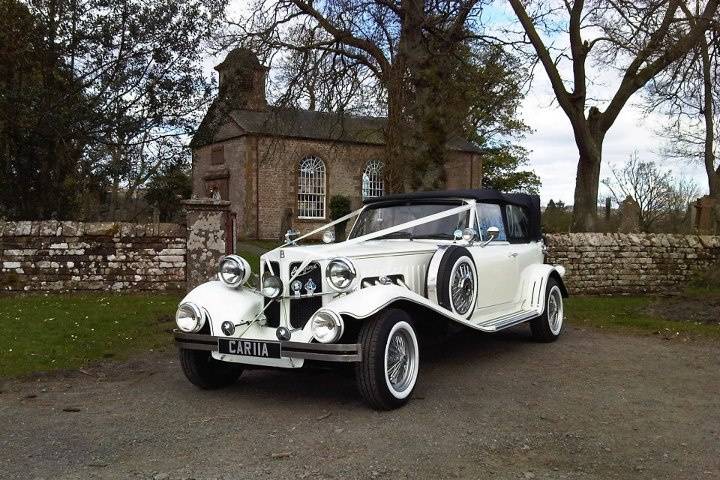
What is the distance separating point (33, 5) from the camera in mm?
13750

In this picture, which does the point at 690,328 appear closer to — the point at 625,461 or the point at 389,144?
the point at 625,461

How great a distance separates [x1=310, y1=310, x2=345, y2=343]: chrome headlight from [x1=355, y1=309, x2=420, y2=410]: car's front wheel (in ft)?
0.68

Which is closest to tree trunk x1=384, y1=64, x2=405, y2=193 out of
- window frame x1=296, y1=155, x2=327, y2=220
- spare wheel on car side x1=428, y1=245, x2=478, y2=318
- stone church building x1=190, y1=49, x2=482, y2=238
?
spare wheel on car side x1=428, y1=245, x2=478, y2=318

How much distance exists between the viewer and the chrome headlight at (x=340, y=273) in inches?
205

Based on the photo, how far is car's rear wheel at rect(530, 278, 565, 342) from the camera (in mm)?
8031

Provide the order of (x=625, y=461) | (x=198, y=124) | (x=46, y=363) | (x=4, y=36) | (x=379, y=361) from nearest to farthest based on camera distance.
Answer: (x=625, y=461) → (x=379, y=361) → (x=46, y=363) → (x=4, y=36) → (x=198, y=124)

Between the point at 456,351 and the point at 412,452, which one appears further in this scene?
the point at 456,351

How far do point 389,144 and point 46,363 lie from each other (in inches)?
360

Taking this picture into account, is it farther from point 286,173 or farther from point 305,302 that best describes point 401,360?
point 286,173

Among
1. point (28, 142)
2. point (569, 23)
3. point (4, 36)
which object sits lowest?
point (28, 142)

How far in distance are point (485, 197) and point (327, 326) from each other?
10.6 feet

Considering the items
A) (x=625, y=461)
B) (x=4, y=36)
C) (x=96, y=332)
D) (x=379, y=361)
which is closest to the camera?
(x=625, y=461)

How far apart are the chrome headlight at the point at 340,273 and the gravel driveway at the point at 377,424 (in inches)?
27.9

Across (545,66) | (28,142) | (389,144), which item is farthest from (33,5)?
(545,66)
